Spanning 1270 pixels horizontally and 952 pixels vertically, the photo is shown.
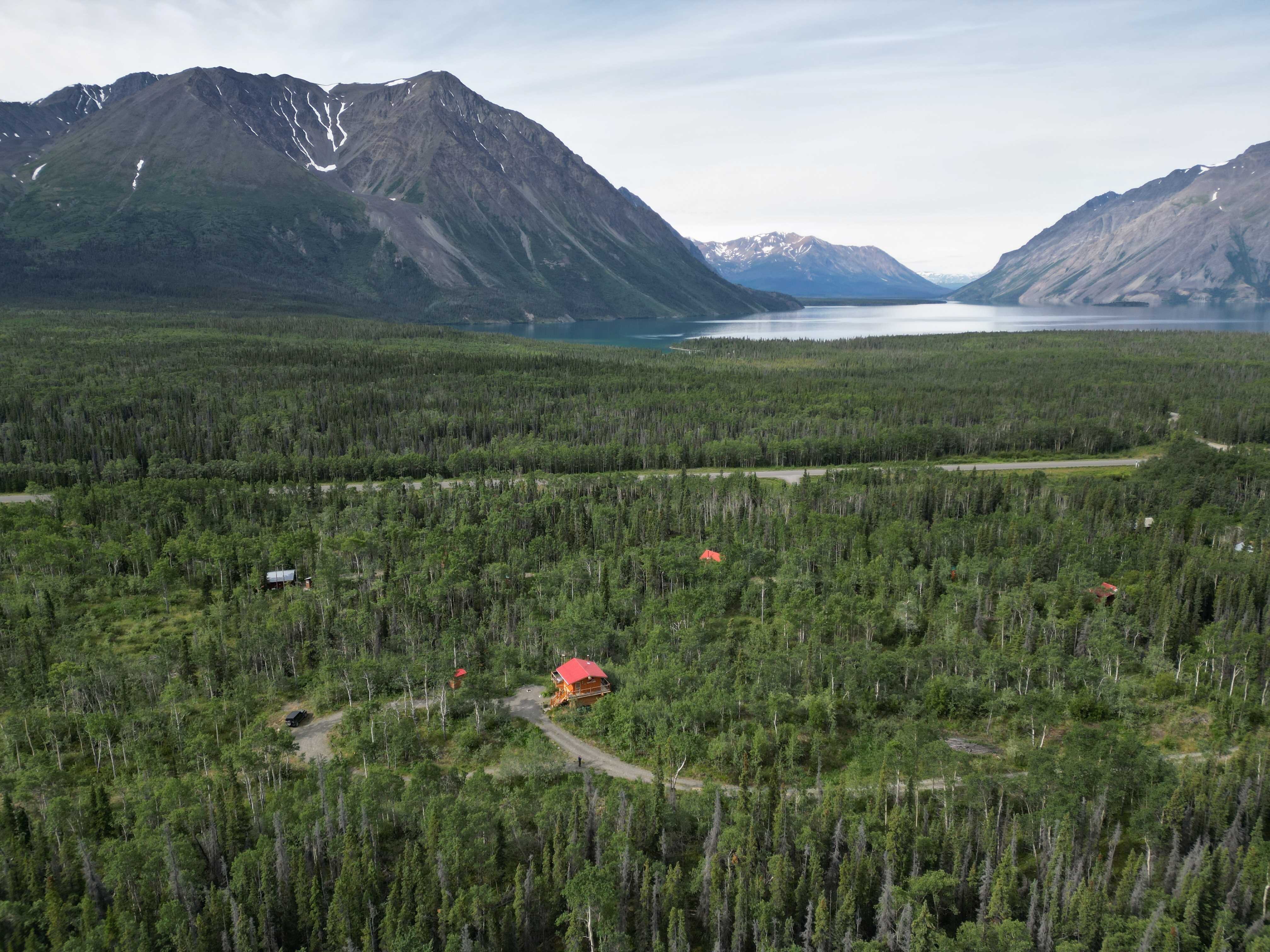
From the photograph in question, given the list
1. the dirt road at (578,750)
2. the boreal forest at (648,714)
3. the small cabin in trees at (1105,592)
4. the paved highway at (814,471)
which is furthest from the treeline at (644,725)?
the paved highway at (814,471)

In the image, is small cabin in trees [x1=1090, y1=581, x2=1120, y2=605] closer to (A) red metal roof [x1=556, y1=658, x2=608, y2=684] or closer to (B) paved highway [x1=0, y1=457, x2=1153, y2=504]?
(B) paved highway [x1=0, y1=457, x2=1153, y2=504]

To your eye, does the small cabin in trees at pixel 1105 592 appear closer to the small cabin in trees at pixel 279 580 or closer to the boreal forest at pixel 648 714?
the boreal forest at pixel 648 714

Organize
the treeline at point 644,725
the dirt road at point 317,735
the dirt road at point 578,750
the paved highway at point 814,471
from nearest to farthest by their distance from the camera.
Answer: the treeline at point 644,725
the dirt road at point 578,750
the dirt road at point 317,735
the paved highway at point 814,471

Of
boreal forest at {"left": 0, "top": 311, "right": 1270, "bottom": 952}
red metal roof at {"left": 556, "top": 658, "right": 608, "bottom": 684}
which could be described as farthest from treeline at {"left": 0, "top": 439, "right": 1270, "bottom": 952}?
red metal roof at {"left": 556, "top": 658, "right": 608, "bottom": 684}

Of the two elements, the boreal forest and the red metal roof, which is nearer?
the boreal forest

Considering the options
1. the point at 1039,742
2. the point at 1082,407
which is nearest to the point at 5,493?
the point at 1039,742

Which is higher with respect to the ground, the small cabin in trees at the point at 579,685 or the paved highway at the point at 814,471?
the paved highway at the point at 814,471

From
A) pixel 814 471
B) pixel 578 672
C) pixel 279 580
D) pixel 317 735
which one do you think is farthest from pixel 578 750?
pixel 814 471
